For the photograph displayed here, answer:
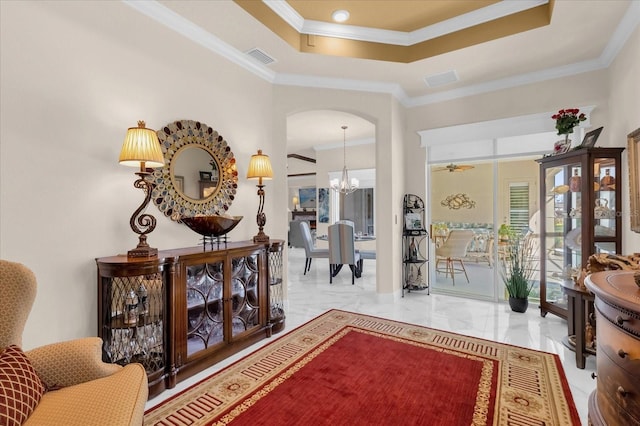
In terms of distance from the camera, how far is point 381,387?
7.26 feet

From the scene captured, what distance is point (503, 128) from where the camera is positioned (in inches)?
164

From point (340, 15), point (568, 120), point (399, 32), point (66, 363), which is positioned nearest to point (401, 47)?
point (399, 32)

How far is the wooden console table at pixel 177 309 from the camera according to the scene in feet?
6.93

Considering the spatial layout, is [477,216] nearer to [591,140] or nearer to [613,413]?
[591,140]

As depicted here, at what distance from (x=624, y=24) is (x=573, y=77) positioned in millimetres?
961

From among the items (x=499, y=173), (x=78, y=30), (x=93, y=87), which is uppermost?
(x=78, y=30)

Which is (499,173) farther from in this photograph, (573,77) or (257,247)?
(257,247)

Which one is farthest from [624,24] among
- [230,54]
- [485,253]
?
[230,54]

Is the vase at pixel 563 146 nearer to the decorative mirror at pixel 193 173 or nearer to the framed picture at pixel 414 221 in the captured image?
the framed picture at pixel 414 221

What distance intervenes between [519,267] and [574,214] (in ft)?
3.21

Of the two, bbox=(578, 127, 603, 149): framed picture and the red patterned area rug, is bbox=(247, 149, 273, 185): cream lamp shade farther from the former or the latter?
bbox=(578, 127, 603, 149): framed picture

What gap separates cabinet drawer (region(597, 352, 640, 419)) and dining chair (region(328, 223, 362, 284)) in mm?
4060

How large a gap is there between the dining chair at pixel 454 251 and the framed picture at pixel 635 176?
6.98 feet

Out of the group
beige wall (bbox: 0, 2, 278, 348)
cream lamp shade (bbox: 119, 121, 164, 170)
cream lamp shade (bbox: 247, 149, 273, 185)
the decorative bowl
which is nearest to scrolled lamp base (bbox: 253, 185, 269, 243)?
cream lamp shade (bbox: 247, 149, 273, 185)
